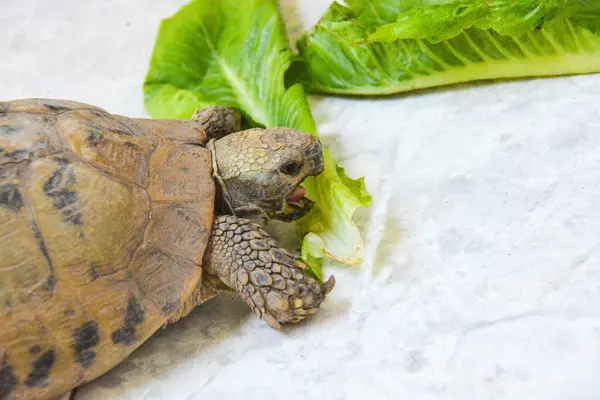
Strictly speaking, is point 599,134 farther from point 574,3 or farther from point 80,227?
point 80,227

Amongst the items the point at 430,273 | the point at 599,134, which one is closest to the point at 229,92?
the point at 430,273

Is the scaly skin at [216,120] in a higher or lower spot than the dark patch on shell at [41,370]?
higher

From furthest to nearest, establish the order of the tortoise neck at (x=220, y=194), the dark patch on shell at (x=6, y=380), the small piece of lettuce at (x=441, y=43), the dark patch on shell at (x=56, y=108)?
the small piece of lettuce at (x=441, y=43) → the tortoise neck at (x=220, y=194) → the dark patch on shell at (x=56, y=108) → the dark patch on shell at (x=6, y=380)

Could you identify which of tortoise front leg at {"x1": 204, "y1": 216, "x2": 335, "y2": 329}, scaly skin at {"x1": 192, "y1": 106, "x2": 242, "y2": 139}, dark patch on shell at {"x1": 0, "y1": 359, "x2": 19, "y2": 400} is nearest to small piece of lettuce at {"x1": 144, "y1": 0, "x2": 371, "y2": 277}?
scaly skin at {"x1": 192, "y1": 106, "x2": 242, "y2": 139}

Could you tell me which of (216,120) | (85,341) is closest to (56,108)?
(216,120)

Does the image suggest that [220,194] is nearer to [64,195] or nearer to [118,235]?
[118,235]

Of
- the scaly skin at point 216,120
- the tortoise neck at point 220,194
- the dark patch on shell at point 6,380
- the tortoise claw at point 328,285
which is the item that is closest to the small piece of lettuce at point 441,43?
the scaly skin at point 216,120

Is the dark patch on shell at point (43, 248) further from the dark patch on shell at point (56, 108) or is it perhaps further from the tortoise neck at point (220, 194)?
the tortoise neck at point (220, 194)
